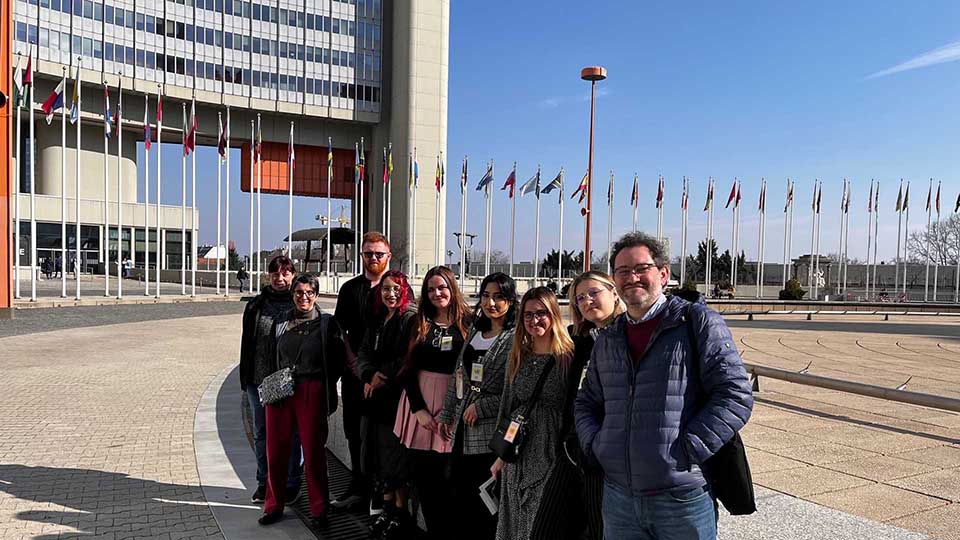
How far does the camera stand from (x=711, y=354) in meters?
2.58

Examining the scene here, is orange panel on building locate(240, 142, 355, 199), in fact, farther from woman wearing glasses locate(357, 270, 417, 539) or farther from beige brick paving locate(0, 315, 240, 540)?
woman wearing glasses locate(357, 270, 417, 539)

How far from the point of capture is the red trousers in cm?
507

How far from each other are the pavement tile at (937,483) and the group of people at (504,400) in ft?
11.3

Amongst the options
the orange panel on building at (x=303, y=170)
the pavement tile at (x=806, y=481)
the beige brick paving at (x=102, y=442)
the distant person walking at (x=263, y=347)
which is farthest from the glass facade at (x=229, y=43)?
the pavement tile at (x=806, y=481)

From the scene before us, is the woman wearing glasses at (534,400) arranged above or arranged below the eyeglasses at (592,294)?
below

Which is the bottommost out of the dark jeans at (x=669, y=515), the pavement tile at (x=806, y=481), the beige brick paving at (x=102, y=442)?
the beige brick paving at (x=102, y=442)

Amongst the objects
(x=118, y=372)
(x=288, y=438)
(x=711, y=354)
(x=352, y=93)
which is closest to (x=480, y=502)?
(x=288, y=438)

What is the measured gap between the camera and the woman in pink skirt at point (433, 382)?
14.7 ft

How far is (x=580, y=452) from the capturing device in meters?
3.20

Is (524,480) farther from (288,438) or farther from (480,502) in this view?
(288,438)

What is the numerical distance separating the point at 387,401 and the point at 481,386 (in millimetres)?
1151

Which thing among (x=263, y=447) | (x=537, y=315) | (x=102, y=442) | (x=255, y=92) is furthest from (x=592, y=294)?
(x=255, y=92)

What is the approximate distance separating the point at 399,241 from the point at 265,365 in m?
58.3

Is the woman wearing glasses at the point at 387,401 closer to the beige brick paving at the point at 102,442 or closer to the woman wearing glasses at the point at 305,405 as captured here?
the woman wearing glasses at the point at 305,405
